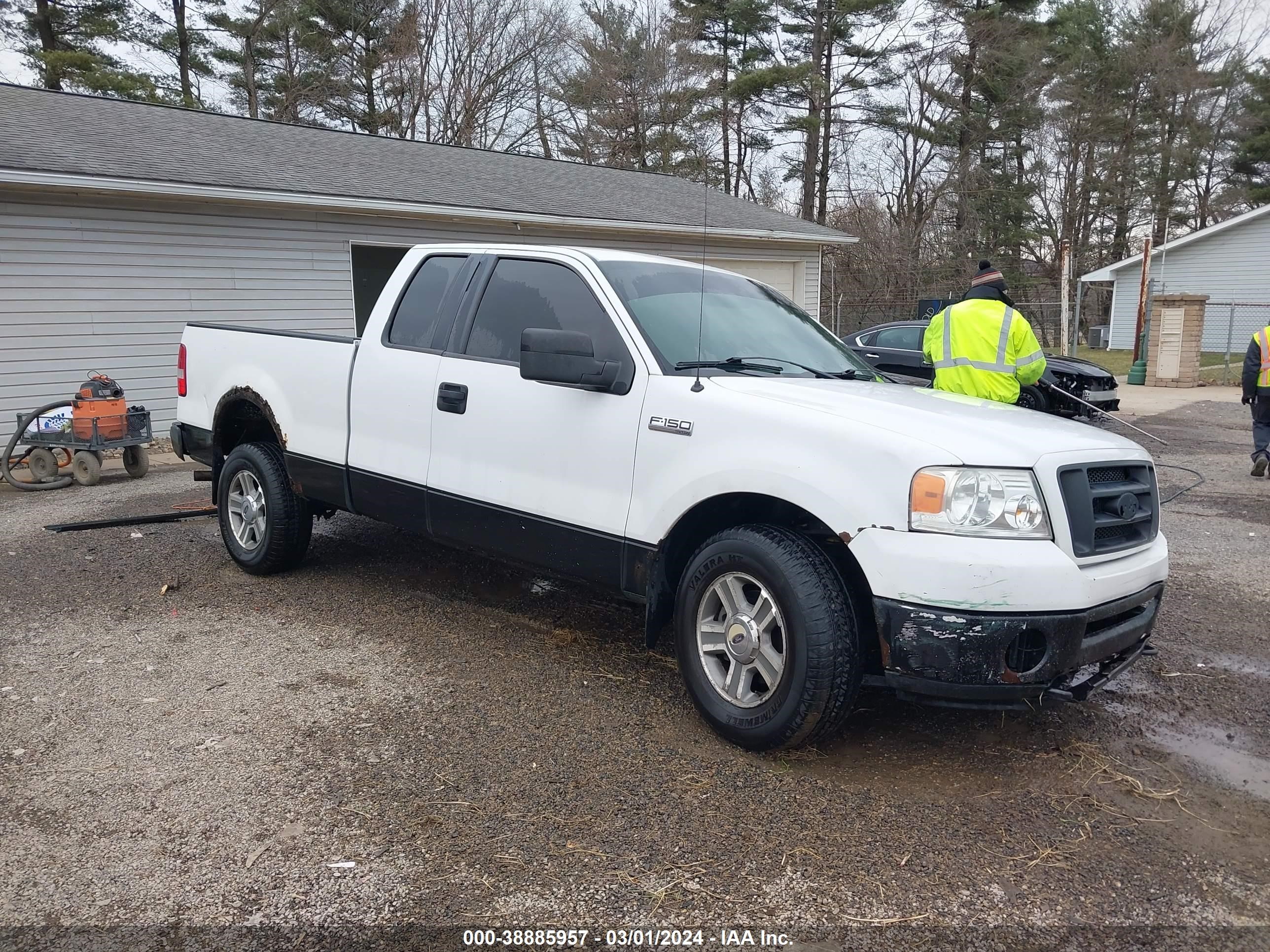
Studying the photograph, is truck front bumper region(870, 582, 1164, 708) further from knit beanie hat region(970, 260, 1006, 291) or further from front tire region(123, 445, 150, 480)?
front tire region(123, 445, 150, 480)

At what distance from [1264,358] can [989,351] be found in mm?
4426

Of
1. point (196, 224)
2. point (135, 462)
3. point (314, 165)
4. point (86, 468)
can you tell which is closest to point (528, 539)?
point (86, 468)

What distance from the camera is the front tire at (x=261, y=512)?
18.3 feet

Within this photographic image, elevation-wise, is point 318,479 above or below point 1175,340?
below

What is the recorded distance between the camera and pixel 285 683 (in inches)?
166

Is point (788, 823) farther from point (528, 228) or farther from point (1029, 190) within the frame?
point (1029, 190)

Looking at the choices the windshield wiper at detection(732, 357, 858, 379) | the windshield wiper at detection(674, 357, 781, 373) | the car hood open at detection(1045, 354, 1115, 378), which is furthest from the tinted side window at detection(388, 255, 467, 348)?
the car hood open at detection(1045, 354, 1115, 378)

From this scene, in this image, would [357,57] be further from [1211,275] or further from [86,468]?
[1211,275]

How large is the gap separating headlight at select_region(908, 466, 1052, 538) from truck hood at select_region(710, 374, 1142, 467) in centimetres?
6

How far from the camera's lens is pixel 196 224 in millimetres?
11562

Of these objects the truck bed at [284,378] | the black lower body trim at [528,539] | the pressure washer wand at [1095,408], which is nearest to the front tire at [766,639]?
the black lower body trim at [528,539]

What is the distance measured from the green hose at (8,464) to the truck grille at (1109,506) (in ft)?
29.0

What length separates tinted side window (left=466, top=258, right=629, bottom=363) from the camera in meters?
4.16

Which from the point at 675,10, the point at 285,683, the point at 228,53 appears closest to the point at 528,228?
the point at 285,683
